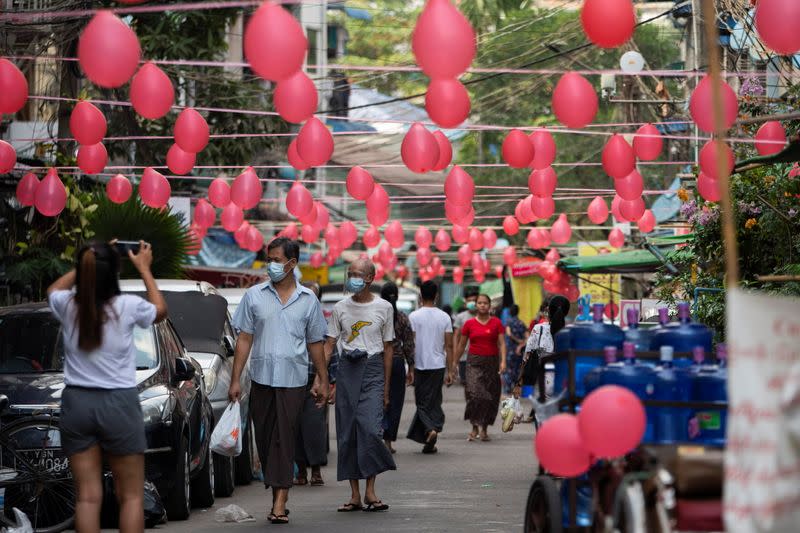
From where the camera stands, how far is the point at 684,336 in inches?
297

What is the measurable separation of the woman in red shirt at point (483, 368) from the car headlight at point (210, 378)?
20.2ft

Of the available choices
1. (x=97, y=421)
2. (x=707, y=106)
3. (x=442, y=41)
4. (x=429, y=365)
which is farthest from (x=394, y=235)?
(x=97, y=421)

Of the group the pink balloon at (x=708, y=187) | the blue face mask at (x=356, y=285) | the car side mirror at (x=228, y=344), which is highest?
the pink balloon at (x=708, y=187)

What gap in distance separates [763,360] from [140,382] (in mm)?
6602

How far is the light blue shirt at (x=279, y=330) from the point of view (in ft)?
36.3

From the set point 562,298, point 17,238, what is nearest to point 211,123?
point 17,238

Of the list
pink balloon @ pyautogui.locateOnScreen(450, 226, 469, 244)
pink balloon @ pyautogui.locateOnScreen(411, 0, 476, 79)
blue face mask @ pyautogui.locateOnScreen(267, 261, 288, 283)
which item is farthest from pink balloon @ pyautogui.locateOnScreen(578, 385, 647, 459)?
pink balloon @ pyautogui.locateOnScreen(450, 226, 469, 244)

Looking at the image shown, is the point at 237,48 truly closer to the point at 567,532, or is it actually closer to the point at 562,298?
the point at 562,298

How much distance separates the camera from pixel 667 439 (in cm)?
690

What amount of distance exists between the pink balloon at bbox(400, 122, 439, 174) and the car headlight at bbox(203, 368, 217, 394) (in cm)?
286

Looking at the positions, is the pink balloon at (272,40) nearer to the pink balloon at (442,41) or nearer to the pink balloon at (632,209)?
the pink balloon at (442,41)

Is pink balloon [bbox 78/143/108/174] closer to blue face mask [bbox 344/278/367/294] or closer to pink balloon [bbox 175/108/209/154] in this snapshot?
pink balloon [bbox 175/108/209/154]

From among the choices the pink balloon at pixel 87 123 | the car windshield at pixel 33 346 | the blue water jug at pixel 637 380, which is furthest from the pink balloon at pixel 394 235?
the blue water jug at pixel 637 380

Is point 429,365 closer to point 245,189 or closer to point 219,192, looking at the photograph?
point 245,189
